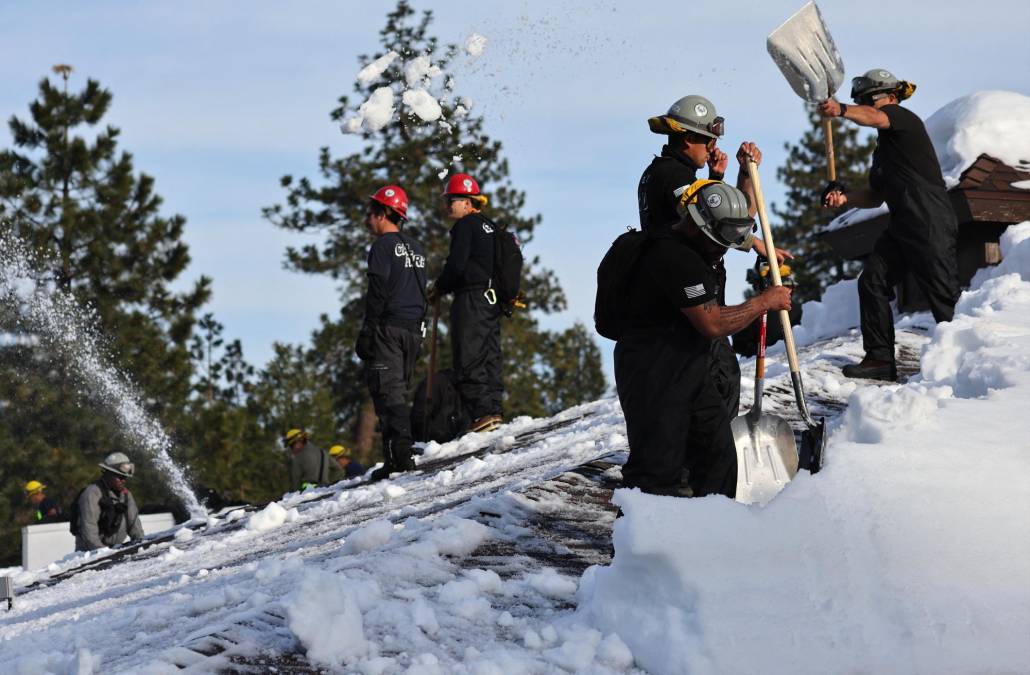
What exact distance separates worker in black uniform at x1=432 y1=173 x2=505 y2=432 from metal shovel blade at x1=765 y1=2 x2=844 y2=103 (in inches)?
115

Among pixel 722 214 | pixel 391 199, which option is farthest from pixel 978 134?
pixel 722 214

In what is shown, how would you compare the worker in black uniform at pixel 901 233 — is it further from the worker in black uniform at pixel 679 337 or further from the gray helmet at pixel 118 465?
the gray helmet at pixel 118 465

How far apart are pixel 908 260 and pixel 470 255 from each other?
3.27 meters

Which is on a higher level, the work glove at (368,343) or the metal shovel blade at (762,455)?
the work glove at (368,343)

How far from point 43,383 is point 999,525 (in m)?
26.7

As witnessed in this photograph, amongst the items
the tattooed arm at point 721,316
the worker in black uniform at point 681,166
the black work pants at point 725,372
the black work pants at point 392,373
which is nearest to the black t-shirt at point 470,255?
the black work pants at point 392,373

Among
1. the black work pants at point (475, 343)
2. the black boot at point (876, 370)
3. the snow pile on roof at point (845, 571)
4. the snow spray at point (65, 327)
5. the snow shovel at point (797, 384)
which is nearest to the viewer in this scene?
the snow pile on roof at point (845, 571)

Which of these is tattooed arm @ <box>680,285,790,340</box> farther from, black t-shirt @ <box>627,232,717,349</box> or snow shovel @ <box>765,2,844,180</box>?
snow shovel @ <box>765,2,844,180</box>

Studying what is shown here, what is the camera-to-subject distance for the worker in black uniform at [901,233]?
8.94 m

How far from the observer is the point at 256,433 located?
109 ft

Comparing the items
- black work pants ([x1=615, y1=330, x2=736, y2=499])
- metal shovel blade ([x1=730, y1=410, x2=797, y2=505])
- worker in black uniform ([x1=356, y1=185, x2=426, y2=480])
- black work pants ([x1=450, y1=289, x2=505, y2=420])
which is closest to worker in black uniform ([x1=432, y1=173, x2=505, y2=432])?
black work pants ([x1=450, y1=289, x2=505, y2=420])

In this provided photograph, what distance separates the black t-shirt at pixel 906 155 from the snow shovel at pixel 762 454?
3.06m

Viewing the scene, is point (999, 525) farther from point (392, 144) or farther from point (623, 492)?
point (392, 144)

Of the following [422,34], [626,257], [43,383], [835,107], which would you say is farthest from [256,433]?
[626,257]
